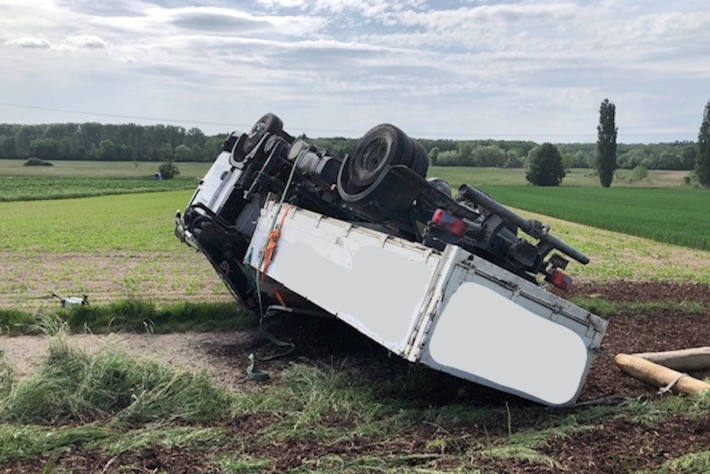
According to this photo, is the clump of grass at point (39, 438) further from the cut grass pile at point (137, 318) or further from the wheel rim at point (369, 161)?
the cut grass pile at point (137, 318)

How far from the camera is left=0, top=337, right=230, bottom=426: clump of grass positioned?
5.25 m

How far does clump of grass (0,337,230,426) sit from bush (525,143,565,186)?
8879cm

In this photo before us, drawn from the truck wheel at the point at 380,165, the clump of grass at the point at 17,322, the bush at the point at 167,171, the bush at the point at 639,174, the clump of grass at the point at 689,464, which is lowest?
the bush at the point at 167,171

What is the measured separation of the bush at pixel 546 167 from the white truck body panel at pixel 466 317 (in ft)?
291

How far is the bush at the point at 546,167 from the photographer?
297 ft

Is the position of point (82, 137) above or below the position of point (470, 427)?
below

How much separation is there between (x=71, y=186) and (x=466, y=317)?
61.0 metres

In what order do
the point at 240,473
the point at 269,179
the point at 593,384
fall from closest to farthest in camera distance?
the point at 240,473, the point at 593,384, the point at 269,179

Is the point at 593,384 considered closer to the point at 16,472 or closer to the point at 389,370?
the point at 389,370

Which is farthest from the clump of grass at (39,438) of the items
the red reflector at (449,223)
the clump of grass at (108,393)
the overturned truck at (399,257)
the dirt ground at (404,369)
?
the red reflector at (449,223)

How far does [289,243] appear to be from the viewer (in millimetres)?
6734

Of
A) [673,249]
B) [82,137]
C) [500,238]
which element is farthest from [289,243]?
[82,137]

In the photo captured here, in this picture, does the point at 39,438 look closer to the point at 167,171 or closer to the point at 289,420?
the point at 289,420

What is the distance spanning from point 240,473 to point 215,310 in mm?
5912
